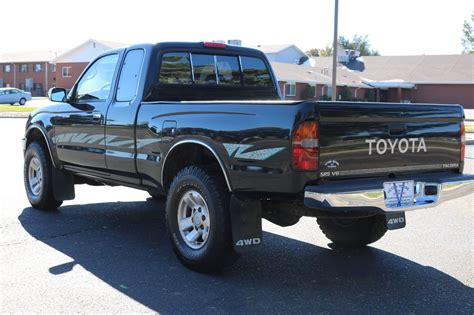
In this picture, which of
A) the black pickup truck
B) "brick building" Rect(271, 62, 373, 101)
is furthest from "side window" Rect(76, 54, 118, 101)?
"brick building" Rect(271, 62, 373, 101)

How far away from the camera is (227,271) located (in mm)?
4926

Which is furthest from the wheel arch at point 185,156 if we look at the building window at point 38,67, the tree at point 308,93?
the building window at point 38,67

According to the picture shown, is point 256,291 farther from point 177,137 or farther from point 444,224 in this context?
point 444,224

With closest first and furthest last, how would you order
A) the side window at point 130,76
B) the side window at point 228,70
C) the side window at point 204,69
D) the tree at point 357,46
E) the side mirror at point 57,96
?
the side window at point 130,76 < the side window at point 204,69 < the side window at point 228,70 < the side mirror at point 57,96 < the tree at point 357,46

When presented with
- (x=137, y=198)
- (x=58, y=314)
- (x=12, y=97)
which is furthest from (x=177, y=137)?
(x=12, y=97)

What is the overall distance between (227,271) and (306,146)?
153 centimetres

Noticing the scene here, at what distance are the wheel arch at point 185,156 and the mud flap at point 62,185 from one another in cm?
225

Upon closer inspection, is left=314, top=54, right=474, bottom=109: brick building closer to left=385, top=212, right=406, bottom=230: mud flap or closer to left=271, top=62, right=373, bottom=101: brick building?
left=271, top=62, right=373, bottom=101: brick building

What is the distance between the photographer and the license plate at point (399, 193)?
4293 millimetres

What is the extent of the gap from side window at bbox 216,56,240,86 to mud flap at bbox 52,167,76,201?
7.80ft

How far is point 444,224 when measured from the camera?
6887mm

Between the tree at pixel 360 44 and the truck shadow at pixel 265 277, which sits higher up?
the tree at pixel 360 44

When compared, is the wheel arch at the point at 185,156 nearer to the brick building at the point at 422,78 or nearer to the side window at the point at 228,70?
the side window at the point at 228,70

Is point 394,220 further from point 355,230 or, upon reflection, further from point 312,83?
point 312,83
